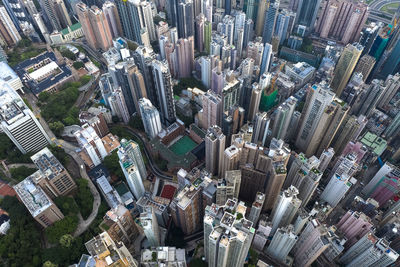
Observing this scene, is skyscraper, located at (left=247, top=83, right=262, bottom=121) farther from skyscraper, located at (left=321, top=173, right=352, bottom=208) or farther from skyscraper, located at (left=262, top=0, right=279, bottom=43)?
skyscraper, located at (left=262, top=0, right=279, bottom=43)

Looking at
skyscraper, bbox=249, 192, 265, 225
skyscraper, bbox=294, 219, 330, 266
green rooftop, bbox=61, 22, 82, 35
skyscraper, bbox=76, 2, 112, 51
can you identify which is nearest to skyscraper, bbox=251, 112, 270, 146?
skyscraper, bbox=249, 192, 265, 225

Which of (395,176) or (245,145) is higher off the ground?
(245,145)

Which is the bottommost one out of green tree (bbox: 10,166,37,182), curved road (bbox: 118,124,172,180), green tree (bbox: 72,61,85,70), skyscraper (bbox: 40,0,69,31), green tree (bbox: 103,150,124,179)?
curved road (bbox: 118,124,172,180)

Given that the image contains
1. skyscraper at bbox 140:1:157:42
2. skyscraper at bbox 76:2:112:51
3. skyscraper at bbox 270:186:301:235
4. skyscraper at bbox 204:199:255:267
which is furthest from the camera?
skyscraper at bbox 140:1:157:42

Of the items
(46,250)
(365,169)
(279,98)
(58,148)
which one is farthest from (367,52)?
(46,250)

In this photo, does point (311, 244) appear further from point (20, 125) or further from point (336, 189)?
point (20, 125)

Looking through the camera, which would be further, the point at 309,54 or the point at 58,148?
the point at 309,54

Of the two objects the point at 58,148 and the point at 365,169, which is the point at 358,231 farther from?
the point at 58,148
